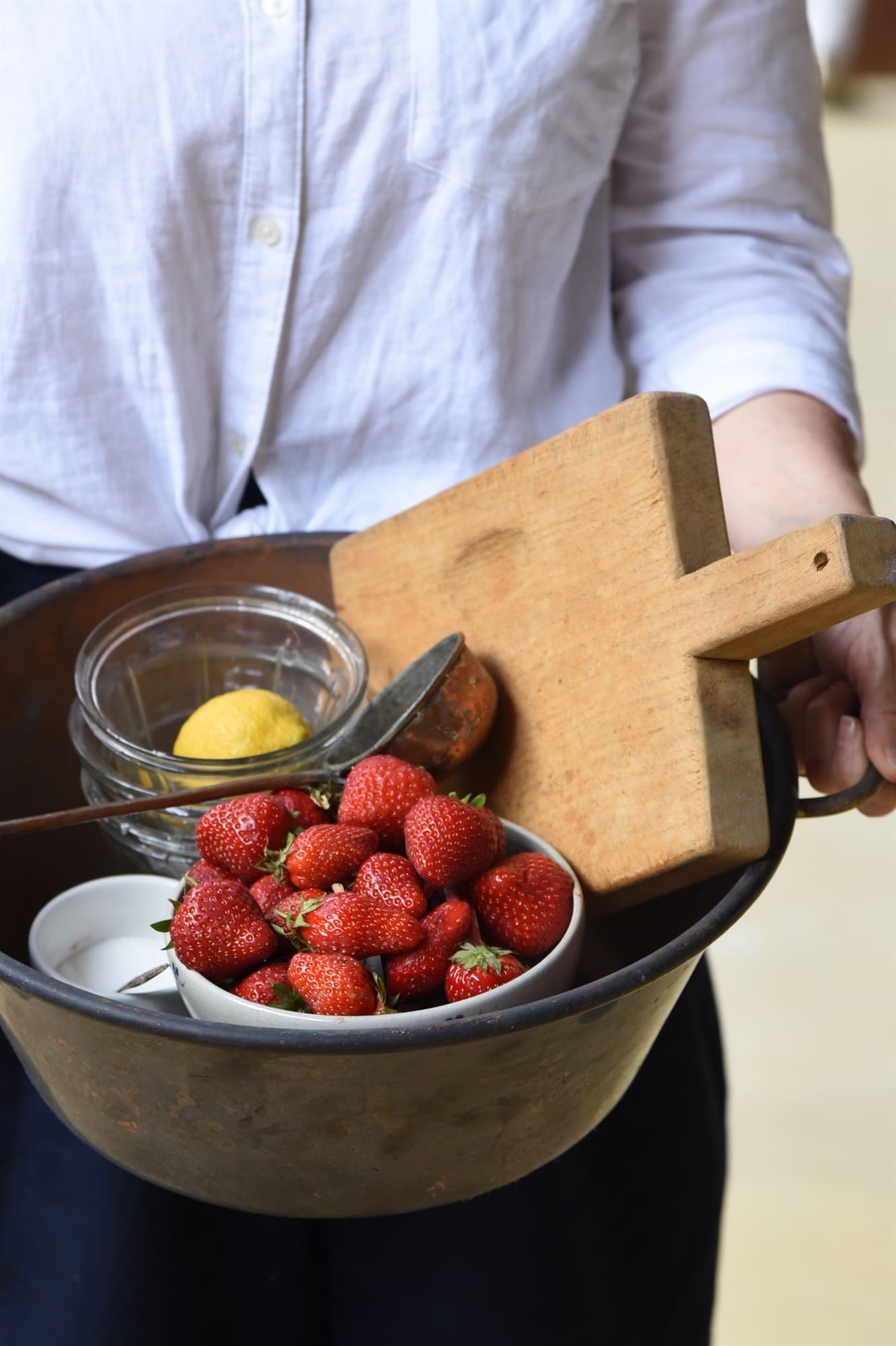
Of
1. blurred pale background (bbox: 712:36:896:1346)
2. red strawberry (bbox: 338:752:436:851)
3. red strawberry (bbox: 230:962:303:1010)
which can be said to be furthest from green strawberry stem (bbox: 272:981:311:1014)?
blurred pale background (bbox: 712:36:896:1346)

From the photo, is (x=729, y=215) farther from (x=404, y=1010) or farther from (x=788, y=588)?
(x=404, y=1010)

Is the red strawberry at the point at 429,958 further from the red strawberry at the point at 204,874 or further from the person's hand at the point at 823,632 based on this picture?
the person's hand at the point at 823,632

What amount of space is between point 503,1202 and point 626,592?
0.34 m

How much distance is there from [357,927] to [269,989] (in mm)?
45

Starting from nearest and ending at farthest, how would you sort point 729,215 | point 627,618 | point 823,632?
point 627,618, point 823,632, point 729,215

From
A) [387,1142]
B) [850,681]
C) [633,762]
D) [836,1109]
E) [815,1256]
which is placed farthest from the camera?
[836,1109]

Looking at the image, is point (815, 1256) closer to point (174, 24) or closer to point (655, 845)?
point (655, 845)

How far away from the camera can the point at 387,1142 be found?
1.57ft

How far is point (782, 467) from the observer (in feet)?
2.42

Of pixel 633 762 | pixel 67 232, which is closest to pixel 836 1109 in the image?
pixel 633 762

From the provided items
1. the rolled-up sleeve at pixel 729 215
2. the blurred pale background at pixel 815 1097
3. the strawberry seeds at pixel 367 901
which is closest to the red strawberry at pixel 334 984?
the strawberry seeds at pixel 367 901

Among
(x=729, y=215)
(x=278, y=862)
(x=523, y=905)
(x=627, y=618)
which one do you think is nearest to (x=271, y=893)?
(x=278, y=862)

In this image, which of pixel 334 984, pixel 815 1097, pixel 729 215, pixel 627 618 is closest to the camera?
pixel 334 984

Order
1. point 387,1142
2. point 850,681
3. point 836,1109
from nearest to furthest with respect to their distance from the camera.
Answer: point 387,1142, point 850,681, point 836,1109
